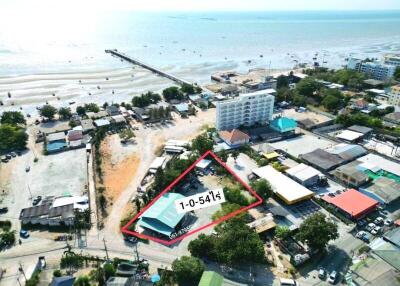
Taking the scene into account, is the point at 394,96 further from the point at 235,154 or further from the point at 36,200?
the point at 36,200

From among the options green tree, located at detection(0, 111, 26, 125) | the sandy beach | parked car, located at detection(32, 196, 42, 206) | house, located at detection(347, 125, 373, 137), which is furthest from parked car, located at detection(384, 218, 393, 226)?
A: green tree, located at detection(0, 111, 26, 125)

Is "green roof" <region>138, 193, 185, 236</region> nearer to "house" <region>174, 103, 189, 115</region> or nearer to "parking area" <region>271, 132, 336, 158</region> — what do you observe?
"parking area" <region>271, 132, 336, 158</region>

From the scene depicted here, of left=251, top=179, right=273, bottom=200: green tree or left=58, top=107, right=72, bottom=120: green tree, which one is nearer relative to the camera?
left=251, top=179, right=273, bottom=200: green tree

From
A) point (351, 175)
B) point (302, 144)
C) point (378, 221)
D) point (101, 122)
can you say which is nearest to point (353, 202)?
point (378, 221)

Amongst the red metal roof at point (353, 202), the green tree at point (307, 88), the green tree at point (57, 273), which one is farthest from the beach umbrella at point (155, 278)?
the green tree at point (307, 88)

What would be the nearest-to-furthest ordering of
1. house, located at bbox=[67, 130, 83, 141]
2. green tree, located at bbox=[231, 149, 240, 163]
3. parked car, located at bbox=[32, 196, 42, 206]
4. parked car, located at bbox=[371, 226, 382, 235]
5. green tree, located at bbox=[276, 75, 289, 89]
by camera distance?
1. parked car, located at bbox=[371, 226, 382, 235]
2. parked car, located at bbox=[32, 196, 42, 206]
3. green tree, located at bbox=[231, 149, 240, 163]
4. house, located at bbox=[67, 130, 83, 141]
5. green tree, located at bbox=[276, 75, 289, 89]

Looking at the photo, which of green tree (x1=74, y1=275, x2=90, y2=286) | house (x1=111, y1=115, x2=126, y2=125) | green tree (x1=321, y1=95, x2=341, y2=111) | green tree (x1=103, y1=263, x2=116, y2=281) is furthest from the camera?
green tree (x1=321, y1=95, x2=341, y2=111)
